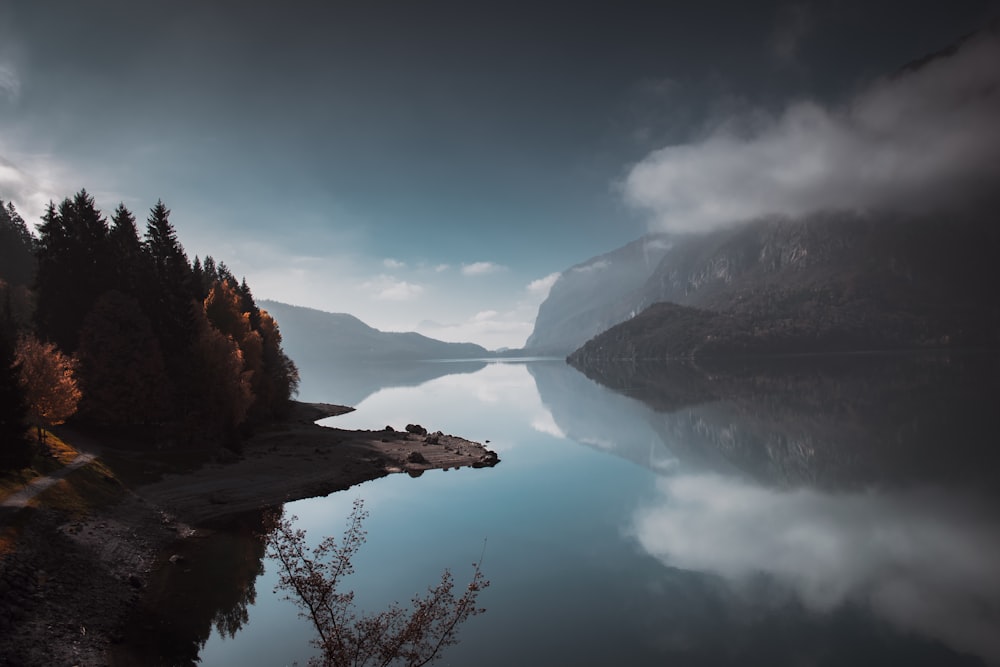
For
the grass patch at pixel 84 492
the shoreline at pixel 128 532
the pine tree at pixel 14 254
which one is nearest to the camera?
the shoreline at pixel 128 532

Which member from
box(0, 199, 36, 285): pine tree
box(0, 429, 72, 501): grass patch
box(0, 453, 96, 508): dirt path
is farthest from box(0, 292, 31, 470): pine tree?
box(0, 199, 36, 285): pine tree

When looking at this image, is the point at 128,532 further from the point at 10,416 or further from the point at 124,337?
the point at 124,337

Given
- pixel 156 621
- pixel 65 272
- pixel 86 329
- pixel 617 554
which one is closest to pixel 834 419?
pixel 617 554

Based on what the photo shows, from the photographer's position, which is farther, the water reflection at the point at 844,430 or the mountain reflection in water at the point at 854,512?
the water reflection at the point at 844,430

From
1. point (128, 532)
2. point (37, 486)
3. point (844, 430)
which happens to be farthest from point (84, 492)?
point (844, 430)

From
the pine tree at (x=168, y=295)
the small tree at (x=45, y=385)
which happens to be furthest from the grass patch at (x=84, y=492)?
the pine tree at (x=168, y=295)

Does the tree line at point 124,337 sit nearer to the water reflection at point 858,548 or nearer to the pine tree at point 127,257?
the pine tree at point 127,257

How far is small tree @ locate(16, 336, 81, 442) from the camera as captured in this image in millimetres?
41000

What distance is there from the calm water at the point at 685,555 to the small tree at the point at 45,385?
757 inches

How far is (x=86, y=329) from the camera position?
55.2 meters

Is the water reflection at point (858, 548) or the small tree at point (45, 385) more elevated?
the small tree at point (45, 385)

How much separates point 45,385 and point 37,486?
1166 centimetres

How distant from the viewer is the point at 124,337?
5606 cm

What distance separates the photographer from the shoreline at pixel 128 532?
22.2 meters
